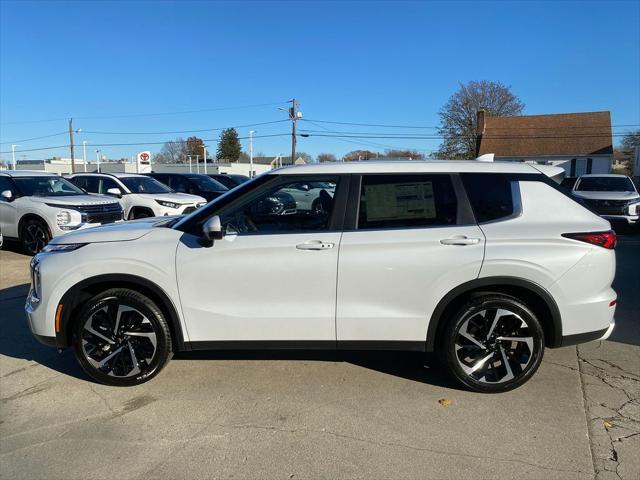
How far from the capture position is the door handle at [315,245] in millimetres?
3670

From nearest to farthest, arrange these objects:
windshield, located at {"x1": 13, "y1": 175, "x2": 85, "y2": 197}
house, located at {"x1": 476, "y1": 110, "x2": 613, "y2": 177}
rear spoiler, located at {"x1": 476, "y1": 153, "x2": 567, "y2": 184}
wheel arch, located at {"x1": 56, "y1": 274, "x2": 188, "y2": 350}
A: wheel arch, located at {"x1": 56, "y1": 274, "x2": 188, "y2": 350} → rear spoiler, located at {"x1": 476, "y1": 153, "x2": 567, "y2": 184} → windshield, located at {"x1": 13, "y1": 175, "x2": 85, "y2": 197} → house, located at {"x1": 476, "y1": 110, "x2": 613, "y2": 177}

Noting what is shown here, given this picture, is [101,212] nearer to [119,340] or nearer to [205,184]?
[205,184]

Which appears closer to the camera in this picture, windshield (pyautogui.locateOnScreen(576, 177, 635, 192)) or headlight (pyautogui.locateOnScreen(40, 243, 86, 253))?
headlight (pyautogui.locateOnScreen(40, 243, 86, 253))

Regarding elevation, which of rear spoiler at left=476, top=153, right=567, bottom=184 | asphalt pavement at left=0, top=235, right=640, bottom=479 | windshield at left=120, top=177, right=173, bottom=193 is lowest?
asphalt pavement at left=0, top=235, right=640, bottom=479

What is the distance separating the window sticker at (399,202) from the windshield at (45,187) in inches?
337

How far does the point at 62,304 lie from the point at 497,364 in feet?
11.1

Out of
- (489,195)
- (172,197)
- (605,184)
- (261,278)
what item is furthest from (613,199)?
(261,278)

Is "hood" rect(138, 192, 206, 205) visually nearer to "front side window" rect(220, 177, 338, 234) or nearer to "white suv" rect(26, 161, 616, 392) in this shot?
"white suv" rect(26, 161, 616, 392)

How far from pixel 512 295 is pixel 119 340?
3.08 meters

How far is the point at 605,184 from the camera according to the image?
14.8 meters

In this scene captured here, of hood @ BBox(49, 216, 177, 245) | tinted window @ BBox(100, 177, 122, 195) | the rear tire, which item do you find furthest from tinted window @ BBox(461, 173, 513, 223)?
tinted window @ BBox(100, 177, 122, 195)

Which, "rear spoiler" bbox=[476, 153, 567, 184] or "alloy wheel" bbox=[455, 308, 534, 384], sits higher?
"rear spoiler" bbox=[476, 153, 567, 184]

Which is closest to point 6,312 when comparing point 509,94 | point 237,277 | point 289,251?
point 237,277

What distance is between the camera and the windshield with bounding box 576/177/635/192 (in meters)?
14.4
